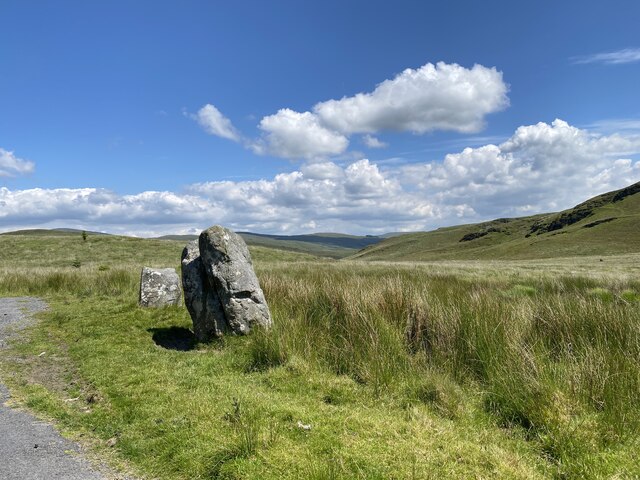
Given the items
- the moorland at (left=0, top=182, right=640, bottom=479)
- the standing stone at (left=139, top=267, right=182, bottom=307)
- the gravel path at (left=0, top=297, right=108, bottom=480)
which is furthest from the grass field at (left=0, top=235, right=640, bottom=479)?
the standing stone at (left=139, top=267, right=182, bottom=307)

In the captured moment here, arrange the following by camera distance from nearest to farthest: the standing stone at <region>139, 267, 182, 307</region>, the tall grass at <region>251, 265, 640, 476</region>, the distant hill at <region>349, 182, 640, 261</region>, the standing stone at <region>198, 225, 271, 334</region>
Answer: the tall grass at <region>251, 265, 640, 476</region> < the standing stone at <region>198, 225, 271, 334</region> < the standing stone at <region>139, 267, 182, 307</region> < the distant hill at <region>349, 182, 640, 261</region>

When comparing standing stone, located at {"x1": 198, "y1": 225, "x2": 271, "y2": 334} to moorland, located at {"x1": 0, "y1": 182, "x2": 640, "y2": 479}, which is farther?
standing stone, located at {"x1": 198, "y1": 225, "x2": 271, "y2": 334}

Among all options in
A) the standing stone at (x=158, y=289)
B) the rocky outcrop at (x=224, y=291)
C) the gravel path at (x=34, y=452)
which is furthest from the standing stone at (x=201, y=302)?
the gravel path at (x=34, y=452)

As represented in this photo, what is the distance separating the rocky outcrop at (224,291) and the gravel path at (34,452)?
13.5ft

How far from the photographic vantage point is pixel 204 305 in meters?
10.0

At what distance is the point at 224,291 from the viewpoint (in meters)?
9.52

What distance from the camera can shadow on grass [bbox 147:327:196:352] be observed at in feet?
31.7

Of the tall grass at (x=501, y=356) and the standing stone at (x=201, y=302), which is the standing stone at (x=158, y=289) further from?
the tall grass at (x=501, y=356)

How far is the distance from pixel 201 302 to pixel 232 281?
3.91ft

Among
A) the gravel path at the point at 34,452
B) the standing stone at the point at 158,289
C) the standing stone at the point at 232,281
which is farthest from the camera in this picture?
the standing stone at the point at 158,289

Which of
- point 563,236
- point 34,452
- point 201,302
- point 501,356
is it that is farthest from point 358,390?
point 563,236

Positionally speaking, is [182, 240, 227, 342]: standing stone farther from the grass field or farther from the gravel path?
the gravel path

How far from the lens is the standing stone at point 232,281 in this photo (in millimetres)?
9359

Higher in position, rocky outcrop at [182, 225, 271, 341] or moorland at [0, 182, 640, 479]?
rocky outcrop at [182, 225, 271, 341]
